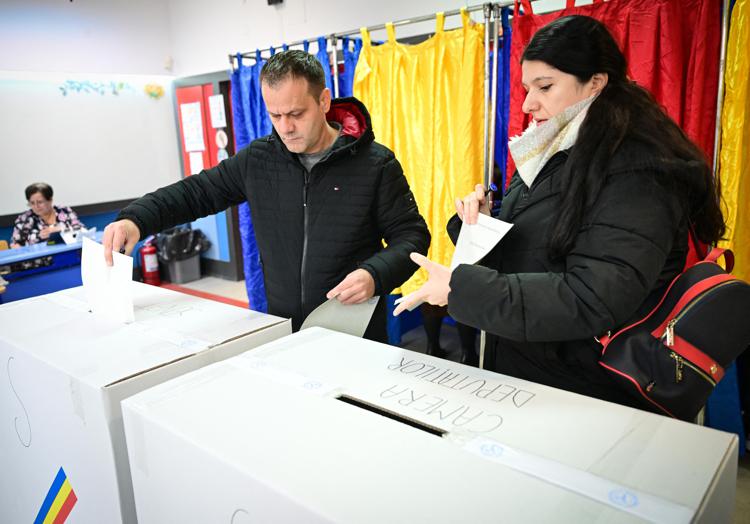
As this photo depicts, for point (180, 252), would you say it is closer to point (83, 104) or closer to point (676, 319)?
point (83, 104)

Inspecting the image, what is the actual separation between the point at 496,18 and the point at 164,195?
1816 mm

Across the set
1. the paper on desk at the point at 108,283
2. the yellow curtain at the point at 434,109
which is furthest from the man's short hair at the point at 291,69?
the yellow curtain at the point at 434,109

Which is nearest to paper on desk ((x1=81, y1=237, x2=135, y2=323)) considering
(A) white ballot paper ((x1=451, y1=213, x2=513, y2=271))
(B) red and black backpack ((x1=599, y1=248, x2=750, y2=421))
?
(A) white ballot paper ((x1=451, y1=213, x2=513, y2=271))

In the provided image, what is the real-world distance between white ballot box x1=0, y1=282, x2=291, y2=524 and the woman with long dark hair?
0.45m

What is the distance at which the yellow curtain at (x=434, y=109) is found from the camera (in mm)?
2836

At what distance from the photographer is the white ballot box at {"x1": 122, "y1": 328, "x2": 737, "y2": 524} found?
55 cm

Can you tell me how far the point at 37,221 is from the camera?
4.40m

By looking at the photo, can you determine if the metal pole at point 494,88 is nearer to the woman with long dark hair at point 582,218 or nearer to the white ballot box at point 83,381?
the woman with long dark hair at point 582,218

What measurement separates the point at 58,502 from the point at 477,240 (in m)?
0.97

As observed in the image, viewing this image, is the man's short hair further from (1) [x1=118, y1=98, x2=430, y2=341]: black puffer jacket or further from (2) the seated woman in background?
(2) the seated woman in background

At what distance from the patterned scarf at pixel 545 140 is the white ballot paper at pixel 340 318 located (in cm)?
48

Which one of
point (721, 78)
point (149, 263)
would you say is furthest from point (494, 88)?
point (149, 263)

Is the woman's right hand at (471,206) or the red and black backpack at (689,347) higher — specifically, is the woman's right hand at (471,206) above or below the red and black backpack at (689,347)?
above

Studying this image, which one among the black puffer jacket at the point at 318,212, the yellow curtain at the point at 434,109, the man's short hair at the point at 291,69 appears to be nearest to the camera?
the man's short hair at the point at 291,69
